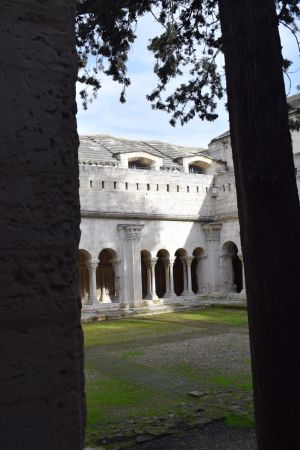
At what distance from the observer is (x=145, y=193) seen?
2205 centimetres

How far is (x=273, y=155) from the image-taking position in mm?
3713

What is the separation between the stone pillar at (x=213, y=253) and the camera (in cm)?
2372

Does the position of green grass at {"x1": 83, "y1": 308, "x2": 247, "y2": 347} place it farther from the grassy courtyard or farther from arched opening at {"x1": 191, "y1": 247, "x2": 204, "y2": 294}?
arched opening at {"x1": 191, "y1": 247, "x2": 204, "y2": 294}

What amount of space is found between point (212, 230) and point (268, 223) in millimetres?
20186

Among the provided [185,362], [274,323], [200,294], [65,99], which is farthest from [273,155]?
[200,294]

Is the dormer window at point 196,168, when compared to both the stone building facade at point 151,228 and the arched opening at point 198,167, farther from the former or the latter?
the stone building facade at point 151,228

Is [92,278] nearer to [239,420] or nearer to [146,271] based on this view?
[146,271]

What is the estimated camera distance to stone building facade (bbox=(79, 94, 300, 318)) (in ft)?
67.4

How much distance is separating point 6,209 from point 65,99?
15.0 inches

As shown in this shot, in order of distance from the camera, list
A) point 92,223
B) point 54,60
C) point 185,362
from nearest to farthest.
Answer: point 54,60 → point 185,362 → point 92,223

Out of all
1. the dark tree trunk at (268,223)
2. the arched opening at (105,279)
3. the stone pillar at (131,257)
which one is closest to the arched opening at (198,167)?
the arched opening at (105,279)

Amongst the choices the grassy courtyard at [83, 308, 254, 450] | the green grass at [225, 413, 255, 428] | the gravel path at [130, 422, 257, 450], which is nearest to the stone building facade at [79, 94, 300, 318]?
the grassy courtyard at [83, 308, 254, 450]

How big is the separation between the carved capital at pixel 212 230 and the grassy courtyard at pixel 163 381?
8858 mm

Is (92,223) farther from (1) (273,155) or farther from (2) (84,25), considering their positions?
(1) (273,155)
